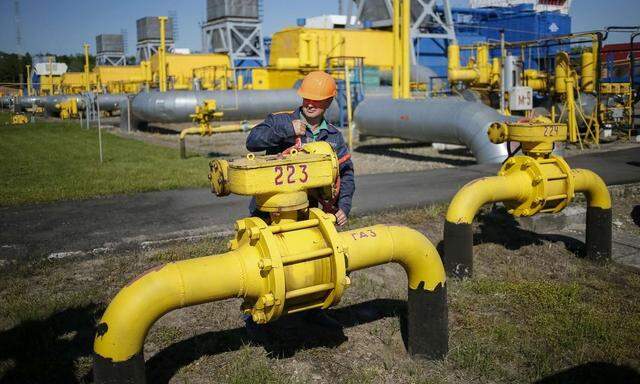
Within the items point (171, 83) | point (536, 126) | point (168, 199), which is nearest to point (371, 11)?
point (171, 83)

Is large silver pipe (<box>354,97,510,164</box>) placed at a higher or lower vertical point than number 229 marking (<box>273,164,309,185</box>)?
higher

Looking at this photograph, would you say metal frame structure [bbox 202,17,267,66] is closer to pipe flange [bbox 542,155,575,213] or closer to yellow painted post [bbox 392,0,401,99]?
yellow painted post [bbox 392,0,401,99]

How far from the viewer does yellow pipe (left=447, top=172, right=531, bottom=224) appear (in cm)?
465

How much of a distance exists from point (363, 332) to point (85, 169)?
895 cm

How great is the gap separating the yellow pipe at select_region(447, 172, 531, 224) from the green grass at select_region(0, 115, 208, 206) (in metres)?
5.42

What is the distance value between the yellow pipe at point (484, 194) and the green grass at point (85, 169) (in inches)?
213

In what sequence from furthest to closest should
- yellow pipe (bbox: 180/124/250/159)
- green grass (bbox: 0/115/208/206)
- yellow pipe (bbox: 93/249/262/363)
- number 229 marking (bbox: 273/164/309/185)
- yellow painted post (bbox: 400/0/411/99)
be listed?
yellow painted post (bbox: 400/0/411/99) → yellow pipe (bbox: 180/124/250/159) → green grass (bbox: 0/115/208/206) → number 229 marking (bbox: 273/164/309/185) → yellow pipe (bbox: 93/249/262/363)

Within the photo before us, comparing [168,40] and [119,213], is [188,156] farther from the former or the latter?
[168,40]

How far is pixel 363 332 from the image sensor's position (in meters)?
3.93

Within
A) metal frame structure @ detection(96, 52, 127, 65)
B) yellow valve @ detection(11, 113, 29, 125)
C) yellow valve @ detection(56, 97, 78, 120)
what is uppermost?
metal frame structure @ detection(96, 52, 127, 65)

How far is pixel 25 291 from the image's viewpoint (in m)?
4.55

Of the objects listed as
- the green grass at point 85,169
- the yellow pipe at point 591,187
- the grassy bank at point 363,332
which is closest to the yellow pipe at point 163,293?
the grassy bank at point 363,332

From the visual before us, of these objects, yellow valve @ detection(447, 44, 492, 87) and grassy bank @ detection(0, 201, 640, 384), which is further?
yellow valve @ detection(447, 44, 492, 87)

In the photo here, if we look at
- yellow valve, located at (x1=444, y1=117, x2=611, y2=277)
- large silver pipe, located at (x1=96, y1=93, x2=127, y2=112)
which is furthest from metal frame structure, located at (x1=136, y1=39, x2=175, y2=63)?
yellow valve, located at (x1=444, y1=117, x2=611, y2=277)
